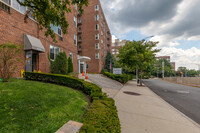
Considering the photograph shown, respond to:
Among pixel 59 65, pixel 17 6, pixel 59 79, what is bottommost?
pixel 59 79

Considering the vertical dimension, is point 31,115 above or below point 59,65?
below

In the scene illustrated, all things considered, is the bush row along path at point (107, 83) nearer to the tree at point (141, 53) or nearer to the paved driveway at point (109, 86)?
the paved driveway at point (109, 86)

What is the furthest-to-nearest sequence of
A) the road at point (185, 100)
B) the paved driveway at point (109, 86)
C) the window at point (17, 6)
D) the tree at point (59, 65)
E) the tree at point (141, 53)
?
the tree at point (141, 53) → the tree at point (59, 65) → the window at point (17, 6) → the paved driveway at point (109, 86) → the road at point (185, 100)

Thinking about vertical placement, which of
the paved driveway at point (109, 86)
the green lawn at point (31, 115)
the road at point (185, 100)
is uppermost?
the green lawn at point (31, 115)

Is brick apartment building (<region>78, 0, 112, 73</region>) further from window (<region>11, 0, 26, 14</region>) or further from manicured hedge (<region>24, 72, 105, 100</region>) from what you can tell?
manicured hedge (<region>24, 72, 105, 100</region>)

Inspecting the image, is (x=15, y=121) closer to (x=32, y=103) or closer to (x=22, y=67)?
(x=32, y=103)

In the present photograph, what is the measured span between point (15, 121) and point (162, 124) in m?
4.81

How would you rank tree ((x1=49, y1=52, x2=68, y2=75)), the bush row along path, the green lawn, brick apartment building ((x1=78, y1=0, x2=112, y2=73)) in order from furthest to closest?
brick apartment building ((x1=78, y1=0, x2=112, y2=73)), the bush row along path, tree ((x1=49, y1=52, x2=68, y2=75)), the green lawn

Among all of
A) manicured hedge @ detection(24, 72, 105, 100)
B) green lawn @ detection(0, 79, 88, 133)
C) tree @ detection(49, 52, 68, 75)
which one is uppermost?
tree @ detection(49, 52, 68, 75)

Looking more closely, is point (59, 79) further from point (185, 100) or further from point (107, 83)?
point (185, 100)

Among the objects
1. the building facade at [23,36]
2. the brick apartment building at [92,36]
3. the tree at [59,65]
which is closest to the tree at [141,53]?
the tree at [59,65]

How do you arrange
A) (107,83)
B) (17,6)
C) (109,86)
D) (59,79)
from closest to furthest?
Answer: (59,79) < (17,6) < (109,86) < (107,83)

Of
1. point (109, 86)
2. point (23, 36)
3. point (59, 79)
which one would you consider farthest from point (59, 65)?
point (109, 86)

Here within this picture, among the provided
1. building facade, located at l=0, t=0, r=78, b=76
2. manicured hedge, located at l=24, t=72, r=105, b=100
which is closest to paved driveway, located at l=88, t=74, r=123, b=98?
manicured hedge, located at l=24, t=72, r=105, b=100
